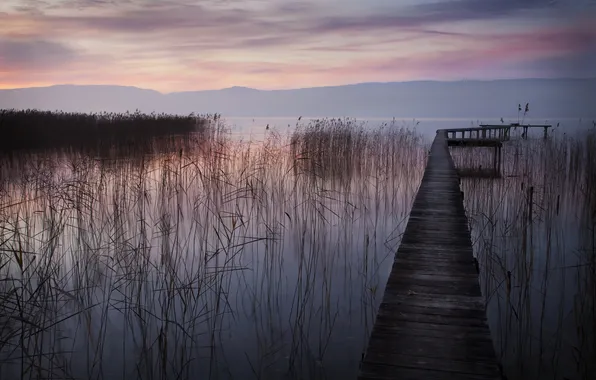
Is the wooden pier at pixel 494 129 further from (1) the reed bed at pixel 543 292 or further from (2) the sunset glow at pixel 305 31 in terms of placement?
(1) the reed bed at pixel 543 292

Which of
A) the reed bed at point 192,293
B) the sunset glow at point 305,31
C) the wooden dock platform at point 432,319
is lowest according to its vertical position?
the reed bed at point 192,293

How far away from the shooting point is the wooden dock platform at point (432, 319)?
173 centimetres

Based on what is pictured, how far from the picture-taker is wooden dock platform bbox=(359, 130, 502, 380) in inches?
68.3

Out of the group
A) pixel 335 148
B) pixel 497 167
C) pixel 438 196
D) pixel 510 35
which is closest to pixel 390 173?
pixel 335 148

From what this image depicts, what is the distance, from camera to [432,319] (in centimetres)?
214

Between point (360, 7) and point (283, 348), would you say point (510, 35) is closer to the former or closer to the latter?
point (360, 7)

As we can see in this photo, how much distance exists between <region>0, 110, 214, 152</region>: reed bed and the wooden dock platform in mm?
9515

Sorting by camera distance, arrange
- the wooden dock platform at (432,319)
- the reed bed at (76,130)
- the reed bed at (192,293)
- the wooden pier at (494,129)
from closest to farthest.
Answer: the wooden dock platform at (432,319)
the reed bed at (192,293)
the reed bed at (76,130)
the wooden pier at (494,129)

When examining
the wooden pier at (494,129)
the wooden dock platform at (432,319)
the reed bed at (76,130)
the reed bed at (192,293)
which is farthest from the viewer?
the wooden pier at (494,129)

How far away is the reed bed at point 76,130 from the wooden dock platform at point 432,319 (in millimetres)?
9515

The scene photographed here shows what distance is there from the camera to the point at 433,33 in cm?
2005

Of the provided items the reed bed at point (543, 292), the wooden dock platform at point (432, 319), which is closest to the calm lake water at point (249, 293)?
the reed bed at point (543, 292)

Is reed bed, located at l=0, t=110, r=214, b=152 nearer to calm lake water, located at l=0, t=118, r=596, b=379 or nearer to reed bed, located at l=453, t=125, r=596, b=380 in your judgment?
calm lake water, located at l=0, t=118, r=596, b=379

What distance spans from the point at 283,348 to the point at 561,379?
1665 millimetres
